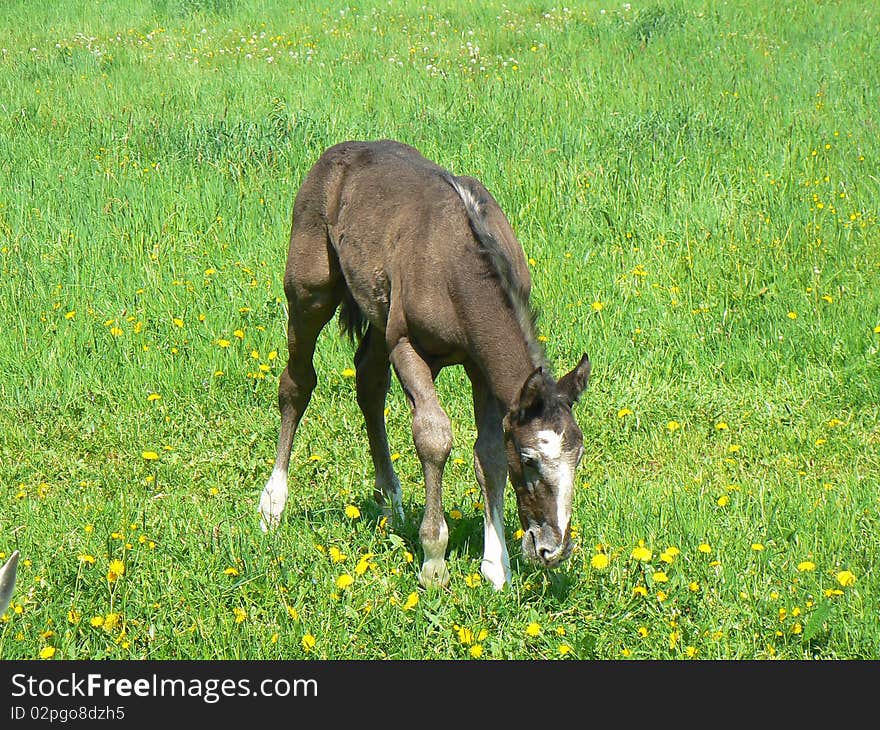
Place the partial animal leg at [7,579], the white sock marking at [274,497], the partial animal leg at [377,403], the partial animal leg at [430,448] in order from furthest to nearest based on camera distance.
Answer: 1. the partial animal leg at [377,403]
2. the white sock marking at [274,497]
3. the partial animal leg at [430,448]
4. the partial animal leg at [7,579]

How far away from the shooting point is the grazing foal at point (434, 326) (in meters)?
3.96

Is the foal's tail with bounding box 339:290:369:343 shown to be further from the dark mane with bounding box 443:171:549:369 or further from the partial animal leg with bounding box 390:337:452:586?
the dark mane with bounding box 443:171:549:369

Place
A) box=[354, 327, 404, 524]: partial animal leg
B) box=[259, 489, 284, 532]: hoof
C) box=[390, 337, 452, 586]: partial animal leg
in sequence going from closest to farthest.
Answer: box=[390, 337, 452, 586]: partial animal leg < box=[259, 489, 284, 532]: hoof < box=[354, 327, 404, 524]: partial animal leg

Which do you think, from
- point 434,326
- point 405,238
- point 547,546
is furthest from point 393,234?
point 547,546

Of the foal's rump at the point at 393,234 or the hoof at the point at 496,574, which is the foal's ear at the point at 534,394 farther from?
the hoof at the point at 496,574

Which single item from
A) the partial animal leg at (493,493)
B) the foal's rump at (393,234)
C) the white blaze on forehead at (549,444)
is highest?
the foal's rump at (393,234)

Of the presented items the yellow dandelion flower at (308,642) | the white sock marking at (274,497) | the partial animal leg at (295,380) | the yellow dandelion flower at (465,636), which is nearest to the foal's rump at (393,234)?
the partial animal leg at (295,380)

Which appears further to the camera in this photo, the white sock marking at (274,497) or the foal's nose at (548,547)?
the white sock marking at (274,497)

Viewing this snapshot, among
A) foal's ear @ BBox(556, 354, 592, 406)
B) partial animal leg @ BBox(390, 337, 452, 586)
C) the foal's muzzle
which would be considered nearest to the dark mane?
foal's ear @ BBox(556, 354, 592, 406)

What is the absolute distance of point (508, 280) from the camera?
4.29 metres

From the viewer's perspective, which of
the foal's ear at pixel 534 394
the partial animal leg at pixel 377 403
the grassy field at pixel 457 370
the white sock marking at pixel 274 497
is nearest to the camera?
the foal's ear at pixel 534 394

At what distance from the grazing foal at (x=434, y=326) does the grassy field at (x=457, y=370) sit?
307 mm

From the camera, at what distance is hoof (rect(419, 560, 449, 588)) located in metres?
4.41

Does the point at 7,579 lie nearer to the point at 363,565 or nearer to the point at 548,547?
the point at 548,547
